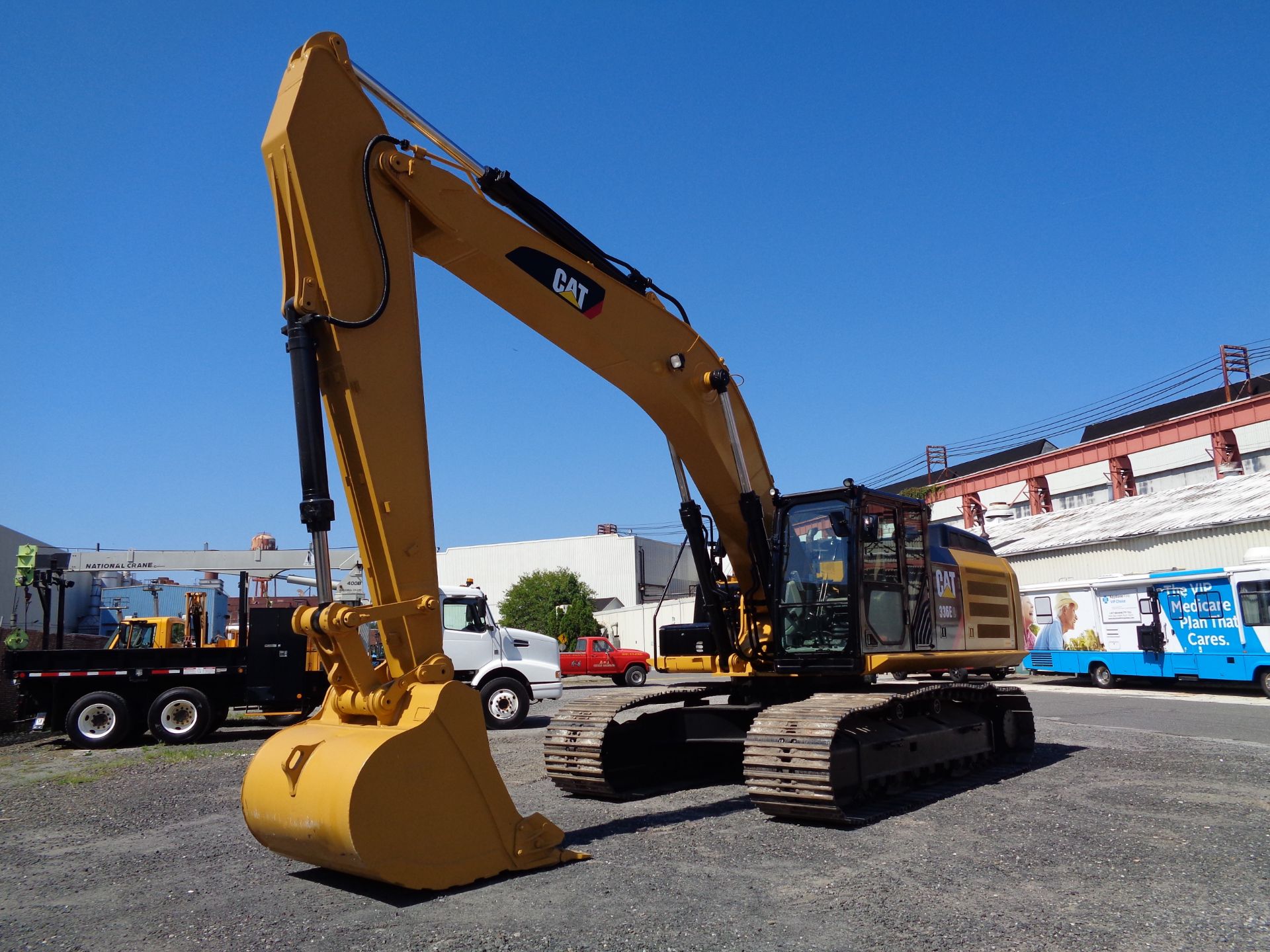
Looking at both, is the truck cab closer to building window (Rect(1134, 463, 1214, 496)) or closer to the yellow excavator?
the yellow excavator

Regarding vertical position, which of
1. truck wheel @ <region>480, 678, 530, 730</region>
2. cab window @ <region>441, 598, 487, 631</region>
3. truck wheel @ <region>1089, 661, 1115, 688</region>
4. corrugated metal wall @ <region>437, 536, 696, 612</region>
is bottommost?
truck wheel @ <region>1089, 661, 1115, 688</region>

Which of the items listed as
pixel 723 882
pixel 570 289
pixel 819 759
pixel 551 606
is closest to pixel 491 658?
pixel 819 759

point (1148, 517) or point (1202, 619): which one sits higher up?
point (1148, 517)

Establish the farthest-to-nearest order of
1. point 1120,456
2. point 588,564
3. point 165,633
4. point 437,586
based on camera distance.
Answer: point 588,564 < point 1120,456 < point 165,633 < point 437,586

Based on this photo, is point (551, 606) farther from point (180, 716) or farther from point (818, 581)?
point (818, 581)

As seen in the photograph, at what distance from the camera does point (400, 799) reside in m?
5.47

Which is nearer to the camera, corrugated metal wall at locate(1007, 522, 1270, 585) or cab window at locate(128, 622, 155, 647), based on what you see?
cab window at locate(128, 622, 155, 647)

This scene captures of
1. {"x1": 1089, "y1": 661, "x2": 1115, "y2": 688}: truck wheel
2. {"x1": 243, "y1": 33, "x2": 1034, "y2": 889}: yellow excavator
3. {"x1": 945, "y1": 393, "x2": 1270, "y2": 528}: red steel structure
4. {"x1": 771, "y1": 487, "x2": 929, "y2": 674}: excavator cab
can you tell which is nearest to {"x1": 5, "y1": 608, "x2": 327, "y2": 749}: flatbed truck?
{"x1": 243, "y1": 33, "x2": 1034, "y2": 889}: yellow excavator

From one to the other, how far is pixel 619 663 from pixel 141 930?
26.3 m

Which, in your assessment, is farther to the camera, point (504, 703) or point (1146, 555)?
point (1146, 555)

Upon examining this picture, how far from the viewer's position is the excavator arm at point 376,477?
18.2 ft

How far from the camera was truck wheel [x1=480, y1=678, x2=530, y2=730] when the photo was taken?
16.8 meters

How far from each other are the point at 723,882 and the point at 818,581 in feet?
11.3

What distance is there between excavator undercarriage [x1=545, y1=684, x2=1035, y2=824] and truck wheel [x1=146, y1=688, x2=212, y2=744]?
855 cm
